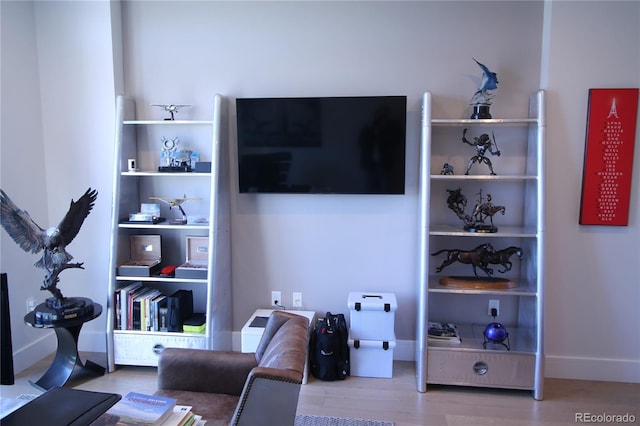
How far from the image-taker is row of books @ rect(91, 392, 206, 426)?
4.76 ft

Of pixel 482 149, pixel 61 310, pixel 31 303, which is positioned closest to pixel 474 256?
pixel 482 149

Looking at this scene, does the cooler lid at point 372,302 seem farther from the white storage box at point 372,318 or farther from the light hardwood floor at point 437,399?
the light hardwood floor at point 437,399

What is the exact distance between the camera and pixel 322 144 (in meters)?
2.94

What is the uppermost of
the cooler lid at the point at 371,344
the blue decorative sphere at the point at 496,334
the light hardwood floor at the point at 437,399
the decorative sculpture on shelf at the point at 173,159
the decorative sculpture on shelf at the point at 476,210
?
the decorative sculpture on shelf at the point at 173,159

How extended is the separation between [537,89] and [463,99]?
0.50 metres

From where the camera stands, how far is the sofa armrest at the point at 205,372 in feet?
6.45

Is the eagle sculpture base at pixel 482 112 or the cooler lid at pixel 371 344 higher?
the eagle sculpture base at pixel 482 112

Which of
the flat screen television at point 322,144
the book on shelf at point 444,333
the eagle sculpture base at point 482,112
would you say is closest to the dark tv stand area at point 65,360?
the flat screen television at point 322,144

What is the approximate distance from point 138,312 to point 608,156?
11.2 feet

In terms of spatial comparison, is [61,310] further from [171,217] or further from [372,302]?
[372,302]

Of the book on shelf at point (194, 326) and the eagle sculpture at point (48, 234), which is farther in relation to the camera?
the book on shelf at point (194, 326)

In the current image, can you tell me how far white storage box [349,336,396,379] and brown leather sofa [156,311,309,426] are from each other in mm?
1083

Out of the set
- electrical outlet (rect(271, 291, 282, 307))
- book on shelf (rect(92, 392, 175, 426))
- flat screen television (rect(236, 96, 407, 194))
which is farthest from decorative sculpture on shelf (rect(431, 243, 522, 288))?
book on shelf (rect(92, 392, 175, 426))

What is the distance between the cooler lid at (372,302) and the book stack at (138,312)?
1354 mm
